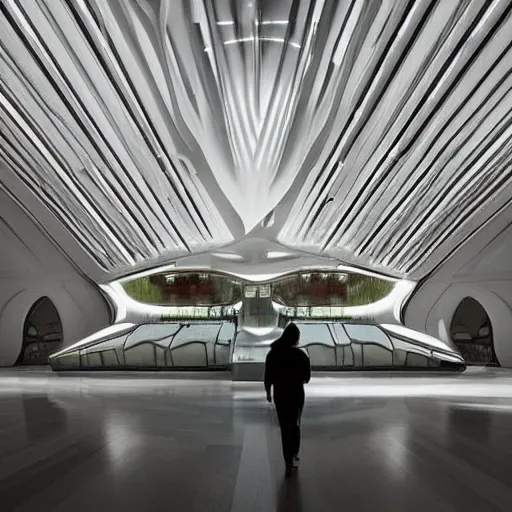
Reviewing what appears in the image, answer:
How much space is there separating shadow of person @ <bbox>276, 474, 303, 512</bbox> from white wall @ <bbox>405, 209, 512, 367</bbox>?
41.1 ft

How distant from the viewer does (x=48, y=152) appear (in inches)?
407

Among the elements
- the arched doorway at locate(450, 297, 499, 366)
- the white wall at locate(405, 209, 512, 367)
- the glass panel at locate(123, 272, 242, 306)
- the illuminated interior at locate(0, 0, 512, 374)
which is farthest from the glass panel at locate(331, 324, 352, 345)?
the arched doorway at locate(450, 297, 499, 366)

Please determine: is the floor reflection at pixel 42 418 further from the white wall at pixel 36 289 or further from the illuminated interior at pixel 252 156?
the white wall at pixel 36 289

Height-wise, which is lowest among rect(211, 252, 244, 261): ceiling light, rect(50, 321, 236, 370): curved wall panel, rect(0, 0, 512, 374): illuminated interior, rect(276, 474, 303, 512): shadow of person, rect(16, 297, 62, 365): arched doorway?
rect(276, 474, 303, 512): shadow of person

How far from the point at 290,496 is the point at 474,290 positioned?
13662 mm

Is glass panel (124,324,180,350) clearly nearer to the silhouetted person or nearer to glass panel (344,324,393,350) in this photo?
glass panel (344,324,393,350)

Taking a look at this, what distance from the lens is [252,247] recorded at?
13484 mm

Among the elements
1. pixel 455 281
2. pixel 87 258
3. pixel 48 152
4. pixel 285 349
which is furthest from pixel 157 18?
pixel 455 281

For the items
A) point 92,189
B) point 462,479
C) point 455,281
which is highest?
point 92,189

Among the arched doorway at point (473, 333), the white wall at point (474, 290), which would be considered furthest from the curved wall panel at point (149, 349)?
the arched doorway at point (473, 333)

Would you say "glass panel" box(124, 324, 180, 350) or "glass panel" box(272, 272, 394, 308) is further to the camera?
"glass panel" box(272, 272, 394, 308)

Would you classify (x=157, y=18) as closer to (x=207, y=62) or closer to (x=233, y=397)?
(x=207, y=62)

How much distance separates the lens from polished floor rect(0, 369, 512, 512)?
279cm

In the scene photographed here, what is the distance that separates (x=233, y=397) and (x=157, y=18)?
4.66 m
